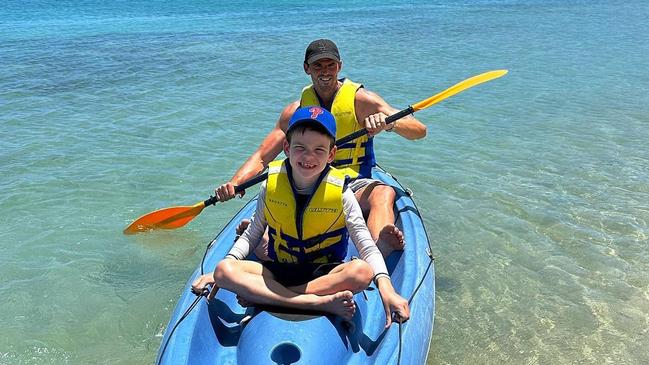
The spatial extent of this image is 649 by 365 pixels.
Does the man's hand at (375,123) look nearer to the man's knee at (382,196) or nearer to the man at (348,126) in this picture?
the man at (348,126)

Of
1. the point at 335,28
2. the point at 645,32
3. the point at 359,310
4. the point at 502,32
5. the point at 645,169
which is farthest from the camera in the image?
the point at 335,28

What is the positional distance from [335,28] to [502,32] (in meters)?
5.56

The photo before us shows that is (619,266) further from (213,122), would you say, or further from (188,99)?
(188,99)


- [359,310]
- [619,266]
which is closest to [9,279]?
[359,310]

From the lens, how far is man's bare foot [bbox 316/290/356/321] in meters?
2.50

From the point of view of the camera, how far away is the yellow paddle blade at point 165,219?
4.29 metres

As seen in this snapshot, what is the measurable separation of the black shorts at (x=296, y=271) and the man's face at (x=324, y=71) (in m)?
1.42

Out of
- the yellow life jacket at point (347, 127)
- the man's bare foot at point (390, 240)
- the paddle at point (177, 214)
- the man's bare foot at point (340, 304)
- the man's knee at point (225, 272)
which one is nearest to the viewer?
the man's bare foot at point (340, 304)

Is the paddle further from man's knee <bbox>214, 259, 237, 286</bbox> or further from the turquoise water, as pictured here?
man's knee <bbox>214, 259, 237, 286</bbox>

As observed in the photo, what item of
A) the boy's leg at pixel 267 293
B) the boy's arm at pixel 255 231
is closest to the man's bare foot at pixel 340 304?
the boy's leg at pixel 267 293

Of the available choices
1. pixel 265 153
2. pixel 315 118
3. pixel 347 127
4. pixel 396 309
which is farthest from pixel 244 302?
pixel 347 127

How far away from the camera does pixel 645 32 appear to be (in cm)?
1578

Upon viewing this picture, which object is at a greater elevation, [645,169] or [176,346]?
[176,346]

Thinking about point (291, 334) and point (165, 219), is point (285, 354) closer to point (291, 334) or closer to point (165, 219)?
point (291, 334)
